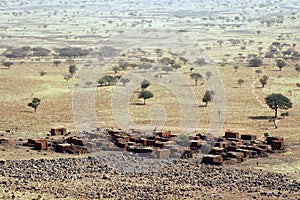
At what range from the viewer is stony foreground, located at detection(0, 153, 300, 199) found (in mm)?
25375

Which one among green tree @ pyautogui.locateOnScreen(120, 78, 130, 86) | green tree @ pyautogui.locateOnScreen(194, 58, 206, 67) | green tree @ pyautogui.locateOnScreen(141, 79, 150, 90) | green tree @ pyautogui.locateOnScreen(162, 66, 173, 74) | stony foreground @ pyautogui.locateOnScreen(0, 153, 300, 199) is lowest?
stony foreground @ pyautogui.locateOnScreen(0, 153, 300, 199)

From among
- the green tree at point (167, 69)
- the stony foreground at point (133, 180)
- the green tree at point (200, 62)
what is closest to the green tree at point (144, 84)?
the green tree at point (167, 69)

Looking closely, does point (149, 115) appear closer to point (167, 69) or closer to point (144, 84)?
point (144, 84)

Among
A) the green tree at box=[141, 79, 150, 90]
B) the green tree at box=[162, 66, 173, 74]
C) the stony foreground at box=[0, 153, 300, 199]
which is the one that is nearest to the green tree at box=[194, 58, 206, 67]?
the green tree at box=[162, 66, 173, 74]

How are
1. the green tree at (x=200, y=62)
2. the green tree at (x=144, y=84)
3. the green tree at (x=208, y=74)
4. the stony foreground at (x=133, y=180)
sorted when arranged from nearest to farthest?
1. the stony foreground at (x=133, y=180)
2. the green tree at (x=144, y=84)
3. the green tree at (x=208, y=74)
4. the green tree at (x=200, y=62)

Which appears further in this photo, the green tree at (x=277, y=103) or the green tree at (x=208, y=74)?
the green tree at (x=208, y=74)

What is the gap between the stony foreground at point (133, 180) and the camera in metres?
25.4

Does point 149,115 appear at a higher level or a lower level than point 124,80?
lower

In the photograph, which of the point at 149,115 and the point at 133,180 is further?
the point at 149,115

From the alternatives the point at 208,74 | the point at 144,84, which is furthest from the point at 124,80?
the point at 208,74

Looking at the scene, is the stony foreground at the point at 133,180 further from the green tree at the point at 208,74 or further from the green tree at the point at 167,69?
the green tree at the point at 167,69

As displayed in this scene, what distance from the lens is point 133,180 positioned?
27625mm

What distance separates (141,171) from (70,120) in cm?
1520

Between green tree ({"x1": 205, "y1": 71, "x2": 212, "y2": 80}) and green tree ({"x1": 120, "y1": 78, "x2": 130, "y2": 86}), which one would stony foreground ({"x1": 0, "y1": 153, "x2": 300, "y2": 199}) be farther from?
green tree ({"x1": 205, "y1": 71, "x2": 212, "y2": 80})
